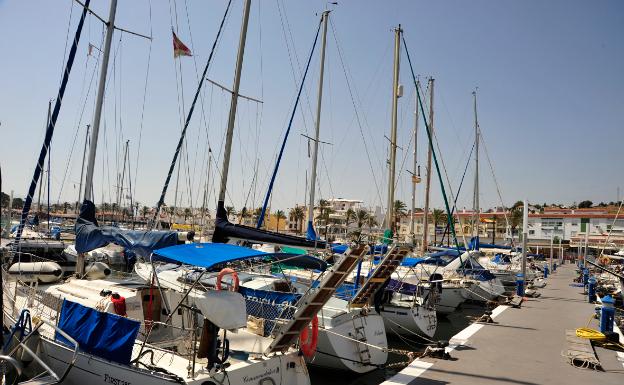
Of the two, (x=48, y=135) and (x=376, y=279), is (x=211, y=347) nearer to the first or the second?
(x=376, y=279)

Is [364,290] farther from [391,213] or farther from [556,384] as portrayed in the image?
[391,213]

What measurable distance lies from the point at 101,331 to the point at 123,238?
15.0ft

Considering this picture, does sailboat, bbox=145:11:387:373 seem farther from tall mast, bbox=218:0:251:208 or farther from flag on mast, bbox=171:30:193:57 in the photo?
flag on mast, bbox=171:30:193:57

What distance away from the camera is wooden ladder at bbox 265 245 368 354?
28.6ft

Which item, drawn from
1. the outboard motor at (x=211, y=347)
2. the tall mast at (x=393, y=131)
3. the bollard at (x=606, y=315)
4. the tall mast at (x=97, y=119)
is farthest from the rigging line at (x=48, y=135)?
the bollard at (x=606, y=315)

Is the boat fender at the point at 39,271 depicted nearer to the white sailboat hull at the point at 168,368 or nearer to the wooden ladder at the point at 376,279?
the white sailboat hull at the point at 168,368

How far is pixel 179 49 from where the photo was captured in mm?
17828

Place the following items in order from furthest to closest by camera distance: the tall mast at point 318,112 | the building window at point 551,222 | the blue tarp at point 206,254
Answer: the building window at point 551,222, the tall mast at point 318,112, the blue tarp at point 206,254

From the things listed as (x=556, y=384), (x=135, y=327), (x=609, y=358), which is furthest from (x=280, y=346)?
(x=609, y=358)

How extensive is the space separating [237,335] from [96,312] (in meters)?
2.90

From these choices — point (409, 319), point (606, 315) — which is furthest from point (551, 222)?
point (409, 319)

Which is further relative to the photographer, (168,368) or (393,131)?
(393,131)

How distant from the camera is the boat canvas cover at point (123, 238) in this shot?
1205 cm

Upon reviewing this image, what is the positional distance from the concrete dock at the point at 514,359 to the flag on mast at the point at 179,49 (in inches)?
530
